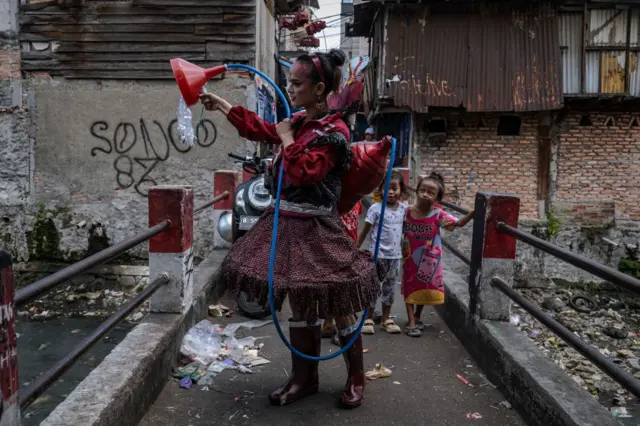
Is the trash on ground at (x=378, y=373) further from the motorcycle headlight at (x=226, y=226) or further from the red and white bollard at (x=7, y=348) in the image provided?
the motorcycle headlight at (x=226, y=226)

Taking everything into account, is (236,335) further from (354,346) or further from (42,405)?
(42,405)

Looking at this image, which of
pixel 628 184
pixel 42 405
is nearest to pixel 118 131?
pixel 42 405

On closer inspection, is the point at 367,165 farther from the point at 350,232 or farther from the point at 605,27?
the point at 605,27

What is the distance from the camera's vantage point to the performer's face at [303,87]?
2600mm

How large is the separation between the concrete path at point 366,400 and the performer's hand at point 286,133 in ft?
4.87

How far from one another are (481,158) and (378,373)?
10.7 meters

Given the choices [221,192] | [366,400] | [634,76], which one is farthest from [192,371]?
[634,76]

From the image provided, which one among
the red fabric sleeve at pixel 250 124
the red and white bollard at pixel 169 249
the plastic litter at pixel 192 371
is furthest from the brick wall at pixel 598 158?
the red fabric sleeve at pixel 250 124

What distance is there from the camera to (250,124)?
2.78 meters

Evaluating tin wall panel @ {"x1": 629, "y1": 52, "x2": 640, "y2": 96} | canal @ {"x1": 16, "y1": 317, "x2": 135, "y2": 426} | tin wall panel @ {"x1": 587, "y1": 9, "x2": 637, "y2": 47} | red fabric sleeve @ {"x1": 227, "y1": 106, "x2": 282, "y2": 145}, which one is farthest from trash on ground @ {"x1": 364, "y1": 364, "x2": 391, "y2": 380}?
tin wall panel @ {"x1": 629, "y1": 52, "x2": 640, "y2": 96}

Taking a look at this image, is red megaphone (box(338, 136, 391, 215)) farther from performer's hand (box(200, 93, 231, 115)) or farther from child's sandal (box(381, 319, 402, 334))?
child's sandal (box(381, 319, 402, 334))

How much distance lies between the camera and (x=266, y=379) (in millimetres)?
3422

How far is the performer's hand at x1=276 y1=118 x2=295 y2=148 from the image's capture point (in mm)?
2580

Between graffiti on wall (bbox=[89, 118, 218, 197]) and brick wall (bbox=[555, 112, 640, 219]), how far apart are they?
29.5ft
